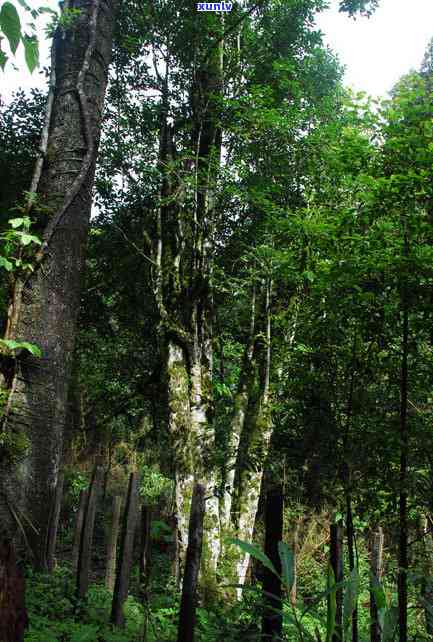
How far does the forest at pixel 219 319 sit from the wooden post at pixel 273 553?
0.4 inches

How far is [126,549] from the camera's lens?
9.45ft

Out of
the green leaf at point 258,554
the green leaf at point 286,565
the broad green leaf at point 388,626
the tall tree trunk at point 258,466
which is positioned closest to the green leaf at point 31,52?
the green leaf at point 258,554

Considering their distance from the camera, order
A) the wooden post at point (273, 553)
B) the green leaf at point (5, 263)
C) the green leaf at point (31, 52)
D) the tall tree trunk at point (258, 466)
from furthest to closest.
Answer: the tall tree trunk at point (258, 466)
the green leaf at point (5, 263)
the wooden post at point (273, 553)
the green leaf at point (31, 52)

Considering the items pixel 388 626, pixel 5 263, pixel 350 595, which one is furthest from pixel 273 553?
pixel 5 263

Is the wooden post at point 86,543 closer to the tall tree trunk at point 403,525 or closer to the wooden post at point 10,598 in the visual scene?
A: the tall tree trunk at point 403,525

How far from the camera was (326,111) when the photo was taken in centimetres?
827

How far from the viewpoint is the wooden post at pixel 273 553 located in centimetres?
Answer: 192

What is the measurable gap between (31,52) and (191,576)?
5.83ft

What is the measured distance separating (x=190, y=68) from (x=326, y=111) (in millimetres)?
2455

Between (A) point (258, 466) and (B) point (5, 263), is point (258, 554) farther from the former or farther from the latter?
(A) point (258, 466)

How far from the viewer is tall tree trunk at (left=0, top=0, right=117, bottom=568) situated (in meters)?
3.45

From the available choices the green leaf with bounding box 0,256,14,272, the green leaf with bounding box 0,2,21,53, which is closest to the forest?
the green leaf with bounding box 0,2,21,53

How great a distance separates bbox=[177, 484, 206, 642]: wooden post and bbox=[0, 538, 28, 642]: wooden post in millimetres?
673

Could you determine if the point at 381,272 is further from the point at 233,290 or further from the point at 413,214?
the point at 233,290
